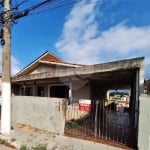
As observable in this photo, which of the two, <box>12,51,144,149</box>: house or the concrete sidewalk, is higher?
<box>12,51,144,149</box>: house

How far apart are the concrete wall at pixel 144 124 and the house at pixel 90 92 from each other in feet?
1.38

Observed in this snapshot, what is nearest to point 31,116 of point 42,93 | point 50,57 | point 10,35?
point 10,35

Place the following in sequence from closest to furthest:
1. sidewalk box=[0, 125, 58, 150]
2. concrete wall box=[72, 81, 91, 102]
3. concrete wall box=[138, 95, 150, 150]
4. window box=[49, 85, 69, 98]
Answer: concrete wall box=[138, 95, 150, 150], sidewalk box=[0, 125, 58, 150], concrete wall box=[72, 81, 91, 102], window box=[49, 85, 69, 98]

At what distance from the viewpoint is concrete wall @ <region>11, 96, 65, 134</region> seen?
938 cm

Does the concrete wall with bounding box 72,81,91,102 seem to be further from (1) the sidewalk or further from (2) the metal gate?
(1) the sidewalk

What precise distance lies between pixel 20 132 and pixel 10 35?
428 cm

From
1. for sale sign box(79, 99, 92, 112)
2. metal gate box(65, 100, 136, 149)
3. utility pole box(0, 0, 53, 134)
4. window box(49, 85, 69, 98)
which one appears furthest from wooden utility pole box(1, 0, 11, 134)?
window box(49, 85, 69, 98)

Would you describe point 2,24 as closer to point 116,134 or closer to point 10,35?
point 10,35

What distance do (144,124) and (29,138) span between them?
5082 mm

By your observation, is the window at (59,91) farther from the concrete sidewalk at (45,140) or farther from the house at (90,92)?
the concrete sidewalk at (45,140)

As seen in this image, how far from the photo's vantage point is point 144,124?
6.51 metres

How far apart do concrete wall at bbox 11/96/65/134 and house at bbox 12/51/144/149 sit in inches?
16.6

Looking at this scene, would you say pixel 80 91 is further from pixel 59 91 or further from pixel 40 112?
pixel 40 112

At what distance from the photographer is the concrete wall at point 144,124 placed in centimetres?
645
